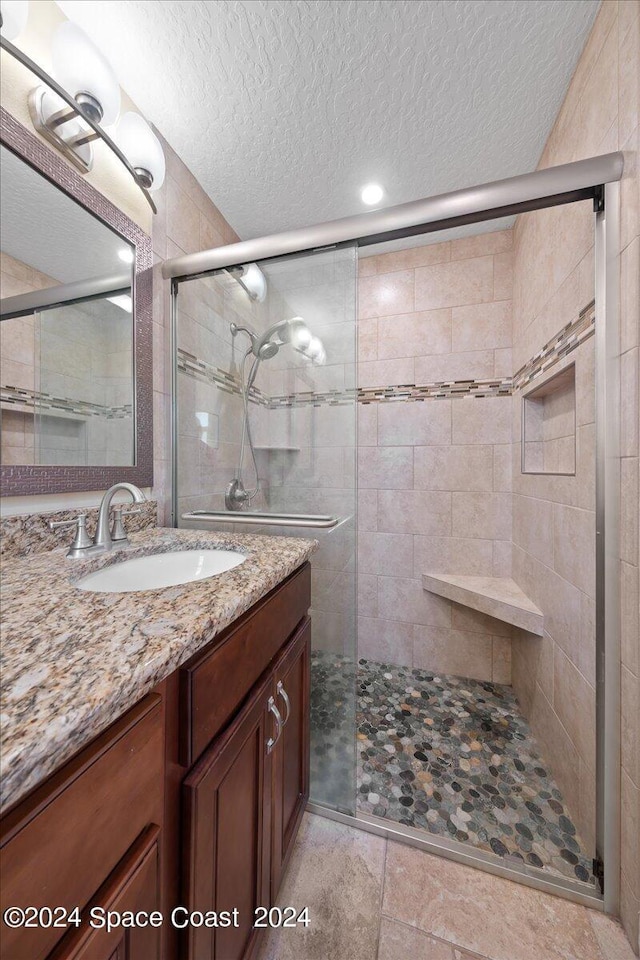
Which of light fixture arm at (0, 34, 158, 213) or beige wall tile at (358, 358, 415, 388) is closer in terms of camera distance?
light fixture arm at (0, 34, 158, 213)

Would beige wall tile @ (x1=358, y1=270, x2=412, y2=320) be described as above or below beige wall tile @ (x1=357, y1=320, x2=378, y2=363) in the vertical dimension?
above

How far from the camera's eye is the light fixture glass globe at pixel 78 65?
85 centimetres

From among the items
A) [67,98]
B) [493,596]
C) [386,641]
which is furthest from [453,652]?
[67,98]

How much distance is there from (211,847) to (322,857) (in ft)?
2.34

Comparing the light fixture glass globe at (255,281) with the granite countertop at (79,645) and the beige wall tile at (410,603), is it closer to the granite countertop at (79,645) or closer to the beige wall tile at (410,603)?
the granite countertop at (79,645)

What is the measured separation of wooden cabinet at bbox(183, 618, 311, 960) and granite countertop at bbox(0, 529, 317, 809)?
226 millimetres

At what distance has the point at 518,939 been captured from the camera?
2.71ft

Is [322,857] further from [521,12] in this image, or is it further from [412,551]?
[521,12]

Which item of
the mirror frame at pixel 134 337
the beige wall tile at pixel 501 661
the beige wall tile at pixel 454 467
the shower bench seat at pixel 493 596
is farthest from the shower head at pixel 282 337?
the beige wall tile at pixel 501 661

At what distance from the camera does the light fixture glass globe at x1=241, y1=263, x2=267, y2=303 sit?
4.22ft

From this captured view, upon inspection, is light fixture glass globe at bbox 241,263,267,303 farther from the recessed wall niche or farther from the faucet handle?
the recessed wall niche

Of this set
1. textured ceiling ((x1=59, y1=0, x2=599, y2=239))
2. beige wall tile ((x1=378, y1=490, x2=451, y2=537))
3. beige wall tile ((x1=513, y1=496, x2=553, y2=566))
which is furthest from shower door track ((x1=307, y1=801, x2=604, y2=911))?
textured ceiling ((x1=59, y1=0, x2=599, y2=239))

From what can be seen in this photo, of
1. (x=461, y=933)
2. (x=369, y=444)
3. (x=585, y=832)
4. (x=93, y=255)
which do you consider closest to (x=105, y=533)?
(x=93, y=255)

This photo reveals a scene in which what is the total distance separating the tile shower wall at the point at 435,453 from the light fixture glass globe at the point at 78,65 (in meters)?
A: 1.42
